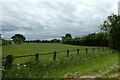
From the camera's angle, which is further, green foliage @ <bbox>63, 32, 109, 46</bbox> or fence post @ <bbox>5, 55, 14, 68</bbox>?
green foliage @ <bbox>63, 32, 109, 46</bbox>

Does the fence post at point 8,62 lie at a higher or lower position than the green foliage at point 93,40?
lower

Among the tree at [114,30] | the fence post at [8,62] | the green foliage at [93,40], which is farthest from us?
the green foliage at [93,40]

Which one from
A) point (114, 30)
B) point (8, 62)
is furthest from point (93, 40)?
point (8, 62)

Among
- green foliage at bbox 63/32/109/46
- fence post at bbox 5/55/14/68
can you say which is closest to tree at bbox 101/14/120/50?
green foliage at bbox 63/32/109/46

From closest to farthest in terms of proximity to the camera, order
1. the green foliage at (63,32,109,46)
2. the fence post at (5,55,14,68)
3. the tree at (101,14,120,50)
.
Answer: the fence post at (5,55,14,68) → the tree at (101,14,120,50) → the green foliage at (63,32,109,46)

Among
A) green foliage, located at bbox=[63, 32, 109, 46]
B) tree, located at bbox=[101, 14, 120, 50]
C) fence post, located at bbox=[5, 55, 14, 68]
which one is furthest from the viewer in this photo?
green foliage, located at bbox=[63, 32, 109, 46]

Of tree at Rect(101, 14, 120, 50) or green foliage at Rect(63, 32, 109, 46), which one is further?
green foliage at Rect(63, 32, 109, 46)

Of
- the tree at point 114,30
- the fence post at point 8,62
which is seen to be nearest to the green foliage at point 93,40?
the tree at point 114,30

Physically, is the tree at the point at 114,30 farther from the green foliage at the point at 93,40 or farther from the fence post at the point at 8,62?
the fence post at the point at 8,62

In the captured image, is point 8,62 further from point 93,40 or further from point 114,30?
point 93,40

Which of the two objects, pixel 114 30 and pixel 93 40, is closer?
pixel 114 30

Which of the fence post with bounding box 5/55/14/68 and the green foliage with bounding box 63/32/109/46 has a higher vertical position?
the green foliage with bounding box 63/32/109/46

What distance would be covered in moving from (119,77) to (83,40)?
70955 mm

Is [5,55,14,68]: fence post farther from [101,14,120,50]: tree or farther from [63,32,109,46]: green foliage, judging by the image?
[63,32,109,46]: green foliage
